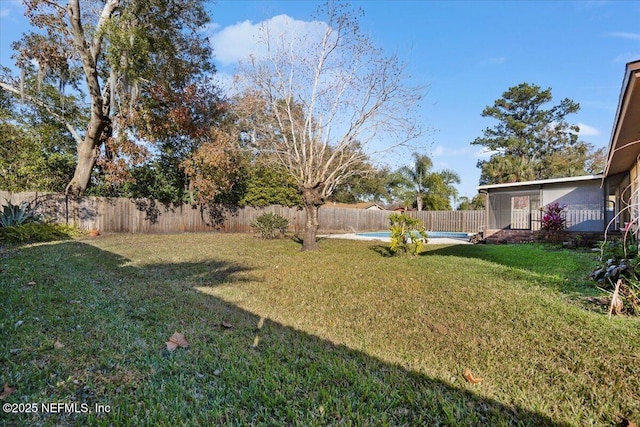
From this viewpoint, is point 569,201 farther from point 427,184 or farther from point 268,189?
point 427,184

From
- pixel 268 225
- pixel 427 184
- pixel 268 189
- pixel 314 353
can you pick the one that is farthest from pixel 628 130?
pixel 427 184

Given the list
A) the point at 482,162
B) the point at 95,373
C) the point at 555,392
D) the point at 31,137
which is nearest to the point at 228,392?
the point at 95,373

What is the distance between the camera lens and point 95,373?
2.04m

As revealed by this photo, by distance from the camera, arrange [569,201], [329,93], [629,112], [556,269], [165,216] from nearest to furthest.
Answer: [629,112] < [556,269] < [329,93] < [569,201] < [165,216]

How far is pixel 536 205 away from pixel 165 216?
53.8ft

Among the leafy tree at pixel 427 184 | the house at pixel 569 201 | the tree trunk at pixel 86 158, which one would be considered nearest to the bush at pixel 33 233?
the tree trunk at pixel 86 158

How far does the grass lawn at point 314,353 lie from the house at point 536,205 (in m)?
9.78

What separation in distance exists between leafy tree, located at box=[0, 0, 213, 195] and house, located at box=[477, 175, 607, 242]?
13851mm

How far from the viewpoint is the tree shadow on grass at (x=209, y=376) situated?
1.69m

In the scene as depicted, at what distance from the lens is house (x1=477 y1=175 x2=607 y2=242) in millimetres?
12195

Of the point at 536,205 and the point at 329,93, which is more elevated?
the point at 329,93

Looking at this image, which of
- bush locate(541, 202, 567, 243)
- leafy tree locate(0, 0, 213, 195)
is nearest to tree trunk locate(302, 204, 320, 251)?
leafy tree locate(0, 0, 213, 195)

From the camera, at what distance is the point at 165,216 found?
603 inches

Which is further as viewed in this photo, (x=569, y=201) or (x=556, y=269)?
(x=569, y=201)
